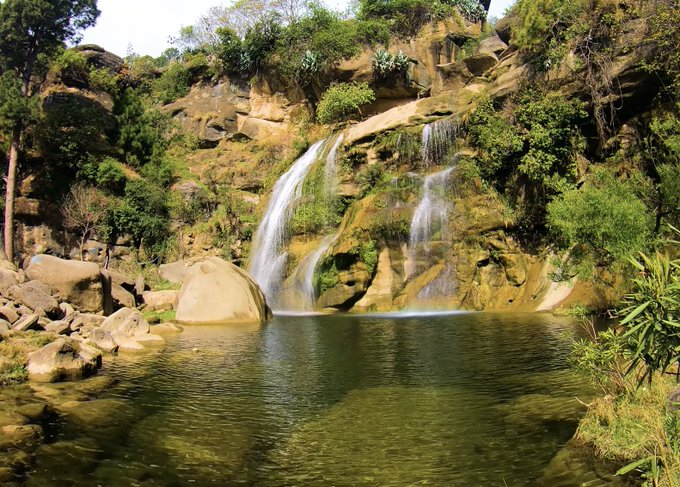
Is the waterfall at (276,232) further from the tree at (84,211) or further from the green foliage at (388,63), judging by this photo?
the tree at (84,211)

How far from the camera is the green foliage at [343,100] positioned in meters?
37.4

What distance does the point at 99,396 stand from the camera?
9219mm

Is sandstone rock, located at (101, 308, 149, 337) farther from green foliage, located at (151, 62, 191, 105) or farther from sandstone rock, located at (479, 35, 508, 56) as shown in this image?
green foliage, located at (151, 62, 191, 105)

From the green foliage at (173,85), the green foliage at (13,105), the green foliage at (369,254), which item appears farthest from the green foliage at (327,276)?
the green foliage at (173,85)

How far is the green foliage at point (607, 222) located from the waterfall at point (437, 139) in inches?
555

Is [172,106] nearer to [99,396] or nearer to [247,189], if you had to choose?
[247,189]

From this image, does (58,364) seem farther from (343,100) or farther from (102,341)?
(343,100)

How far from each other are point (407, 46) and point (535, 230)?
23810mm

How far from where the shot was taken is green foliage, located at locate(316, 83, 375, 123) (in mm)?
37372

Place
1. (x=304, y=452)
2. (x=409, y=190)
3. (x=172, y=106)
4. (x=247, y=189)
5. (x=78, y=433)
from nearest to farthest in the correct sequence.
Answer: (x=304, y=452), (x=78, y=433), (x=409, y=190), (x=247, y=189), (x=172, y=106)

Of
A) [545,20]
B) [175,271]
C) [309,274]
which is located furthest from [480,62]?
[175,271]

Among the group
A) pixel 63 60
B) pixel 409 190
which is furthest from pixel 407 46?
pixel 63 60

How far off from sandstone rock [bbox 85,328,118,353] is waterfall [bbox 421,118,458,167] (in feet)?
62.7

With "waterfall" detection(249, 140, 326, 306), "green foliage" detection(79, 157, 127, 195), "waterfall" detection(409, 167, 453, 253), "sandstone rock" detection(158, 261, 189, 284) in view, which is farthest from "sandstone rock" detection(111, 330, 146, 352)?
"green foliage" detection(79, 157, 127, 195)
